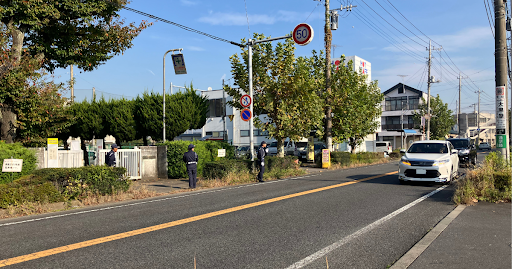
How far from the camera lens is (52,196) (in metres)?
10.3

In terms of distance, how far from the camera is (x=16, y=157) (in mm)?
10812

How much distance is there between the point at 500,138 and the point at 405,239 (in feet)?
22.0

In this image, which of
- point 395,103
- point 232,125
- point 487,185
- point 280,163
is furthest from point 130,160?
point 395,103

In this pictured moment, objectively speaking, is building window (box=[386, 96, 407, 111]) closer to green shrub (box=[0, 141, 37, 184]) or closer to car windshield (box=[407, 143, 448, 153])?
car windshield (box=[407, 143, 448, 153])

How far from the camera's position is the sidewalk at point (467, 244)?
4820 millimetres

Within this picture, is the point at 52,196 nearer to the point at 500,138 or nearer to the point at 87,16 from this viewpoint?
the point at 87,16

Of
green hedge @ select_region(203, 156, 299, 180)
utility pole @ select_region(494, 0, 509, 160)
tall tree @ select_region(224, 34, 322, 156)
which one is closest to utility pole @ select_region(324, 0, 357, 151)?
tall tree @ select_region(224, 34, 322, 156)

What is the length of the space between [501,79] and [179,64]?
62.1ft

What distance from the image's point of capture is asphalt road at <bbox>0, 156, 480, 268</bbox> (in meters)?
5.12

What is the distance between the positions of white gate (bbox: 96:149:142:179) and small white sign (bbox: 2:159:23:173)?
6.15 meters

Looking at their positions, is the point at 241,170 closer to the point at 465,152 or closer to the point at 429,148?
the point at 429,148

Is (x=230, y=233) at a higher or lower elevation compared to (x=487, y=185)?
lower

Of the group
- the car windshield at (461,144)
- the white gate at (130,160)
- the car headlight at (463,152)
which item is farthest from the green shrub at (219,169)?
the car windshield at (461,144)

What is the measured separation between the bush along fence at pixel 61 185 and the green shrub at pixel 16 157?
1.70ft
